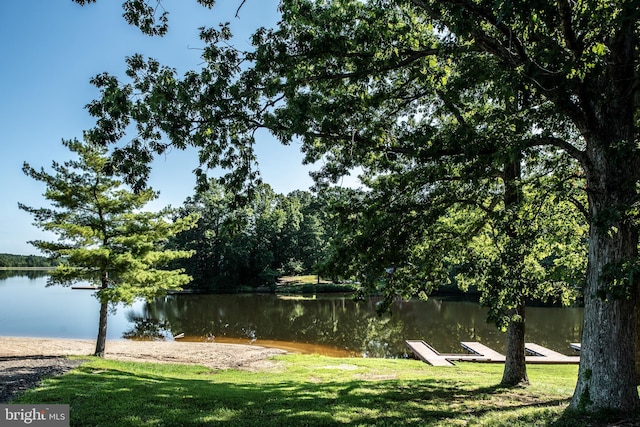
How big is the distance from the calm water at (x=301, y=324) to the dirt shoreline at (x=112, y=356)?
4.57m

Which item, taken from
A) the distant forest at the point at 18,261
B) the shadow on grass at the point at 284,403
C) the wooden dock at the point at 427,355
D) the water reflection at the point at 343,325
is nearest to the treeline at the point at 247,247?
the water reflection at the point at 343,325

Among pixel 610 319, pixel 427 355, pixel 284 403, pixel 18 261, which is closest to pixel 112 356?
pixel 284 403

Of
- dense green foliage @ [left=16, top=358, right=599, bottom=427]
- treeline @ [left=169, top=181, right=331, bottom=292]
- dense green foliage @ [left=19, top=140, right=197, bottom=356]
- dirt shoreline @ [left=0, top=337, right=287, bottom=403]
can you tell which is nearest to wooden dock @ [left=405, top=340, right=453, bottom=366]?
dense green foliage @ [left=16, top=358, right=599, bottom=427]

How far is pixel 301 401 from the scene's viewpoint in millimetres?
7809

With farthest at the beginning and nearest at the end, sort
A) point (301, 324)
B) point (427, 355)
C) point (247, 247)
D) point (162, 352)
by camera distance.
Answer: point (247, 247) → point (301, 324) → point (427, 355) → point (162, 352)

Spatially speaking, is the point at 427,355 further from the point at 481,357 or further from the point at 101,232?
the point at 101,232

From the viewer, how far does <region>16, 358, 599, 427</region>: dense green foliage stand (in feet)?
20.3

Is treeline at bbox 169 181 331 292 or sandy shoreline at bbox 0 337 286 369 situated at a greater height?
treeline at bbox 169 181 331 292

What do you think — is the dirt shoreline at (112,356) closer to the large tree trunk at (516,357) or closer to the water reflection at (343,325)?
the water reflection at (343,325)

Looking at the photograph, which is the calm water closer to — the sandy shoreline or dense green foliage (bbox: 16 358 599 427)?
the sandy shoreline

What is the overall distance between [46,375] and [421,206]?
33.1 feet

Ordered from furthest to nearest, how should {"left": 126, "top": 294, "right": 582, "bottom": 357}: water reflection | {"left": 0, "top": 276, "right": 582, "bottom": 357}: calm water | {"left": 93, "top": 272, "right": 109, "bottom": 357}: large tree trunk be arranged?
{"left": 0, "top": 276, "right": 582, "bottom": 357}: calm water < {"left": 126, "top": 294, "right": 582, "bottom": 357}: water reflection < {"left": 93, "top": 272, "right": 109, "bottom": 357}: large tree trunk

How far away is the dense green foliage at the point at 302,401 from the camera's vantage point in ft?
20.3

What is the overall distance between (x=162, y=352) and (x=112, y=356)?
242cm
